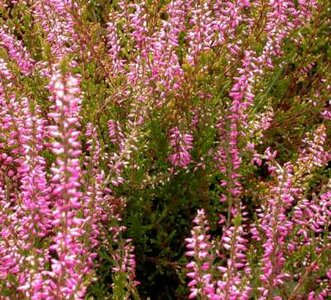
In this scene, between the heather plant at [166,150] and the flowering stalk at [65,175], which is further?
the heather plant at [166,150]

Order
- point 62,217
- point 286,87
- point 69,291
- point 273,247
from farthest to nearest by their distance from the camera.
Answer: point 286,87
point 273,247
point 69,291
point 62,217

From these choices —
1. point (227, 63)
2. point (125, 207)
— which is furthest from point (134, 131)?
point (227, 63)

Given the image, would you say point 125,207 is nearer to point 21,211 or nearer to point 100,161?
point 100,161

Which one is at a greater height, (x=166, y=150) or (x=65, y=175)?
(x=166, y=150)

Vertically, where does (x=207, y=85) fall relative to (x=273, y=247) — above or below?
above

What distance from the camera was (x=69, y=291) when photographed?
204 centimetres

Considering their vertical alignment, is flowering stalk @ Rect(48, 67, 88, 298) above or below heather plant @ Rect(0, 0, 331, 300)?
below

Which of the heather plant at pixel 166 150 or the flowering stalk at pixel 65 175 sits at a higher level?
the heather plant at pixel 166 150

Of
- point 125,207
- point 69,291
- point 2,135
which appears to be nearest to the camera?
point 69,291

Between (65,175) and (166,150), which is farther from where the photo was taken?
(166,150)

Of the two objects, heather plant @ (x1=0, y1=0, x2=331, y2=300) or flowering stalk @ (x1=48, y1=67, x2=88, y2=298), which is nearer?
flowering stalk @ (x1=48, y1=67, x2=88, y2=298)

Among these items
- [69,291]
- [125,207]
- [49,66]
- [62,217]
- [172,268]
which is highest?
[49,66]

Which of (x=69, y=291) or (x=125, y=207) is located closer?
(x=69, y=291)

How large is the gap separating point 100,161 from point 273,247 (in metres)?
1.30
